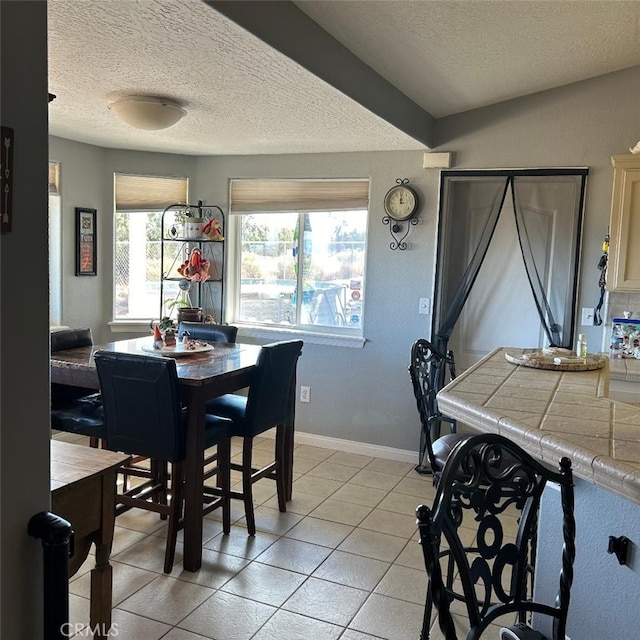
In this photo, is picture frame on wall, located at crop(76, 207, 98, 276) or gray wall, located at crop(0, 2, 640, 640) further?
picture frame on wall, located at crop(76, 207, 98, 276)

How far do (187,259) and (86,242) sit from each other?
77 centimetres

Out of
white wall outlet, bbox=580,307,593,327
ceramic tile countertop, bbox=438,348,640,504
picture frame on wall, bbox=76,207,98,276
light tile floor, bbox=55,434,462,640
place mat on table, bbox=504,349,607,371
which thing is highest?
picture frame on wall, bbox=76,207,98,276

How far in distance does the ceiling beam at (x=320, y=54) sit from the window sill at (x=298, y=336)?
1565 millimetres

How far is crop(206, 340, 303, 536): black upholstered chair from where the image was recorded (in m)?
3.21

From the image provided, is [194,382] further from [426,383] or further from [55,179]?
[55,179]

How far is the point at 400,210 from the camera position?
432 centimetres

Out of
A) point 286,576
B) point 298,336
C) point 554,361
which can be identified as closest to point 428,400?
point 554,361

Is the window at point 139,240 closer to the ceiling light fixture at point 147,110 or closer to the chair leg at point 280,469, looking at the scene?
the ceiling light fixture at point 147,110

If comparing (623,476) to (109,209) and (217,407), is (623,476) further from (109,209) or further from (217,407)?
(109,209)

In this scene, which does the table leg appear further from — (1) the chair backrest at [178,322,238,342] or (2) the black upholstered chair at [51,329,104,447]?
(1) the chair backrest at [178,322,238,342]

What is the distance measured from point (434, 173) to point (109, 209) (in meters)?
2.53

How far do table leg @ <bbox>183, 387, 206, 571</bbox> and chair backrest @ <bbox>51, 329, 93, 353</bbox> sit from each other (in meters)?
1.14

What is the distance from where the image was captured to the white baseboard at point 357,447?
4.46 metres

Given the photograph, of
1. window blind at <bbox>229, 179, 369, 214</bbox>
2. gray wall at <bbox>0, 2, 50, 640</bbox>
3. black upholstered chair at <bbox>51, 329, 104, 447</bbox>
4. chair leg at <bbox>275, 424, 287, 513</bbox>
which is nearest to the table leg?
black upholstered chair at <bbox>51, 329, 104, 447</bbox>
